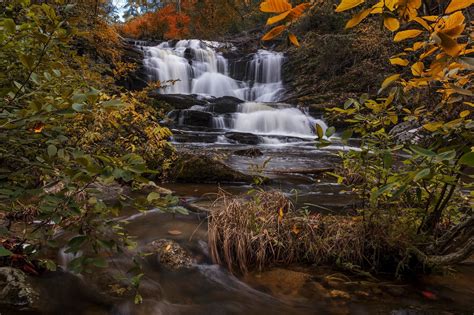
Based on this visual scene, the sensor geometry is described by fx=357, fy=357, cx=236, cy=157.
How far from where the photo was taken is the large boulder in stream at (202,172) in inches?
267

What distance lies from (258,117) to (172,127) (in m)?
3.95

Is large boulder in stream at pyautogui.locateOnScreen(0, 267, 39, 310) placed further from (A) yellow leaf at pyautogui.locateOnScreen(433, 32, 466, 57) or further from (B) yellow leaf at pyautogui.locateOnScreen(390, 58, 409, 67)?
(A) yellow leaf at pyautogui.locateOnScreen(433, 32, 466, 57)

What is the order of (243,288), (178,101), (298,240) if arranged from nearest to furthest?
(243,288) → (298,240) → (178,101)

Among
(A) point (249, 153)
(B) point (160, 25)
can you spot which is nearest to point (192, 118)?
(A) point (249, 153)

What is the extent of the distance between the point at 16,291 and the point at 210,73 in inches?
860

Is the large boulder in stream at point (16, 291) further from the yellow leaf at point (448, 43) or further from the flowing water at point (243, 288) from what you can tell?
the yellow leaf at point (448, 43)

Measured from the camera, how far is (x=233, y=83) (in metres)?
23.0

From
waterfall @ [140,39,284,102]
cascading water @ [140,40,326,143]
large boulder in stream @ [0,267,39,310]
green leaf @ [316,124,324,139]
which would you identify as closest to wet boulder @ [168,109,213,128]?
cascading water @ [140,40,326,143]

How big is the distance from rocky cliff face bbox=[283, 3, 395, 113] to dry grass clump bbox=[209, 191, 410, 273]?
11852mm

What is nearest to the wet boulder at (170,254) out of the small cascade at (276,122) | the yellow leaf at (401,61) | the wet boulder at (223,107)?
the yellow leaf at (401,61)

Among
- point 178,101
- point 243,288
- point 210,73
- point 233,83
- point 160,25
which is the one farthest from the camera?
point 160,25

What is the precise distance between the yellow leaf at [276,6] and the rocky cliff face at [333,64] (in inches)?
559

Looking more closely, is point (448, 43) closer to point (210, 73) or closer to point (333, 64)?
point (333, 64)

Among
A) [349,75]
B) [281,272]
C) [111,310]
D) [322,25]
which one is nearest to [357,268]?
[281,272]
